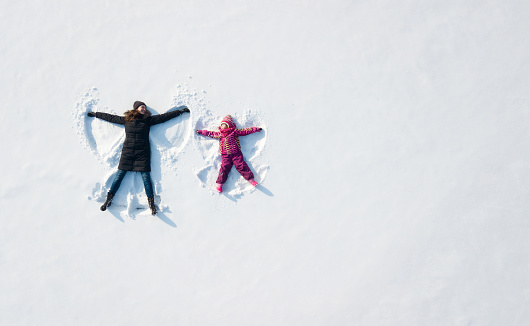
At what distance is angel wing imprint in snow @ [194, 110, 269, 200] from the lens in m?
3.83

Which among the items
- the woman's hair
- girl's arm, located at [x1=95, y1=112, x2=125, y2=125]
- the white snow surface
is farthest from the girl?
girl's arm, located at [x1=95, y1=112, x2=125, y2=125]

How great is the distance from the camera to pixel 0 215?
13.0 feet

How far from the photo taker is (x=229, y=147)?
3.72 metres

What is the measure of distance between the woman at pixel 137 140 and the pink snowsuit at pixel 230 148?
0.54m

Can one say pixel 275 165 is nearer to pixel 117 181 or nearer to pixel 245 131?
pixel 245 131

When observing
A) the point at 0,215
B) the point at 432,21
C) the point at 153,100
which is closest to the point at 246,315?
the point at 153,100

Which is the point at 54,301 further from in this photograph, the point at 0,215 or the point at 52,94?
the point at 52,94

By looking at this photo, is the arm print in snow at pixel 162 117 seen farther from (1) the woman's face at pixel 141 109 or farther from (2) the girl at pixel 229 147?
(2) the girl at pixel 229 147

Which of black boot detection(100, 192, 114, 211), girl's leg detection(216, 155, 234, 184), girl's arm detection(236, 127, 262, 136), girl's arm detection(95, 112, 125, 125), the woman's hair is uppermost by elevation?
girl's arm detection(236, 127, 262, 136)

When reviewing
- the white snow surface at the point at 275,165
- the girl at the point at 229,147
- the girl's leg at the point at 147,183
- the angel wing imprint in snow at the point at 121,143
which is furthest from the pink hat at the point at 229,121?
the girl's leg at the point at 147,183

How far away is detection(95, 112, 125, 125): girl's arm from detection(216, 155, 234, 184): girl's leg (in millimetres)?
1345

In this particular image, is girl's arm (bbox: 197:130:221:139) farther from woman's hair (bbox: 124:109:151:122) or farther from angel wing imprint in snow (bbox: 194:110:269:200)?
woman's hair (bbox: 124:109:151:122)

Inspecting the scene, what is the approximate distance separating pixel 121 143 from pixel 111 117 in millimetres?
345

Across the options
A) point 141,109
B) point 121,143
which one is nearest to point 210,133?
point 141,109
